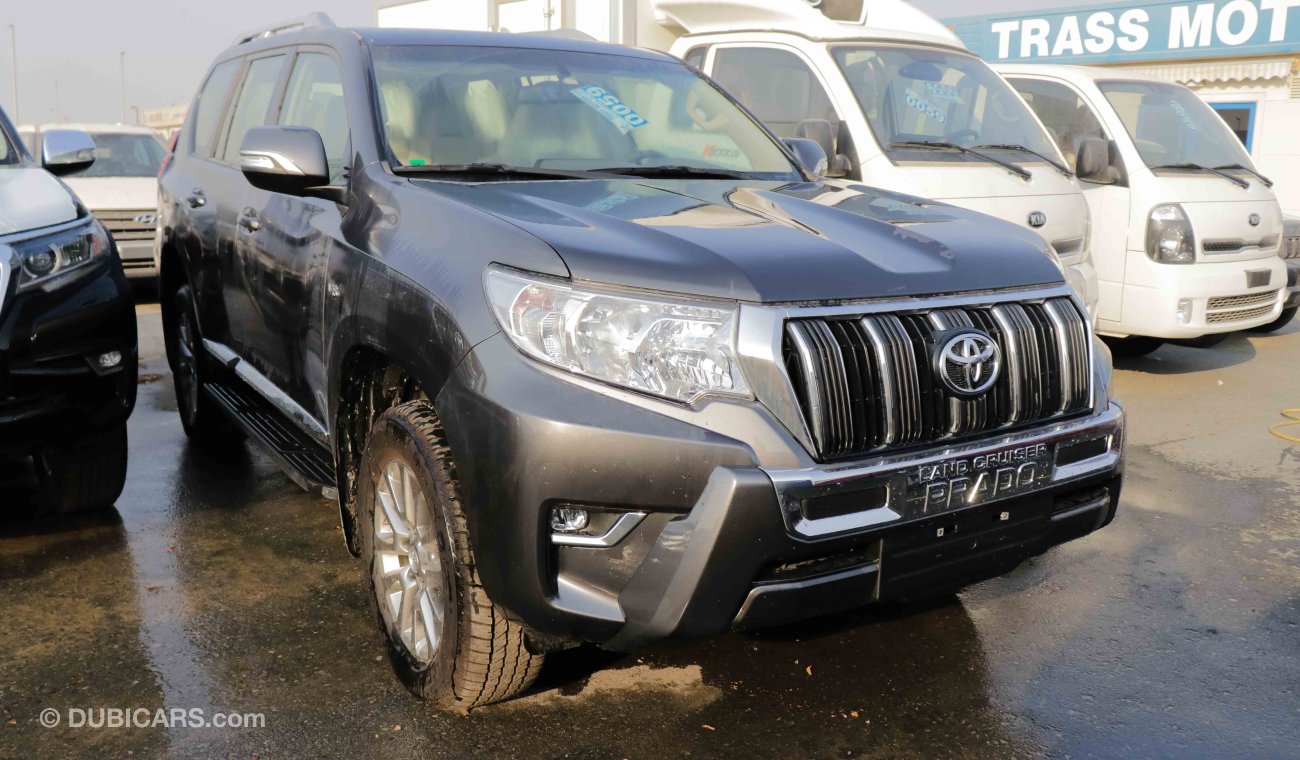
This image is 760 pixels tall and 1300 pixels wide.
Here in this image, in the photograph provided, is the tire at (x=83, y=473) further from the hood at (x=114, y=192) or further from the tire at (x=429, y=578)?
the hood at (x=114, y=192)

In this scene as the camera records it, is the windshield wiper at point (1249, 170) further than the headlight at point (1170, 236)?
Yes

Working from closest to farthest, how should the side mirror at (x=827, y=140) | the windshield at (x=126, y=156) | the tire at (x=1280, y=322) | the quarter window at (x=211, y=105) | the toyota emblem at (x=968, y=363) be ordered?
the toyota emblem at (x=968, y=363), the quarter window at (x=211, y=105), the side mirror at (x=827, y=140), the tire at (x=1280, y=322), the windshield at (x=126, y=156)

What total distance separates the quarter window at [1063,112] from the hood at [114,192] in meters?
7.55

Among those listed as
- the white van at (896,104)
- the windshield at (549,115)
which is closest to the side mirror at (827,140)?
the white van at (896,104)

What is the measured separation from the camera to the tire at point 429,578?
2627 millimetres

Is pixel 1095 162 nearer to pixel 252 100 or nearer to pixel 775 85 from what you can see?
pixel 775 85

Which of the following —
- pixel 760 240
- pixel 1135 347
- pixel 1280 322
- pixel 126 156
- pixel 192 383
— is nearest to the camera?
pixel 760 240

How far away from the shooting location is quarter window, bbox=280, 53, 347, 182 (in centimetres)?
366

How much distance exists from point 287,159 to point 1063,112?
6.40 meters

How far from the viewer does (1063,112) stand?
813 cm

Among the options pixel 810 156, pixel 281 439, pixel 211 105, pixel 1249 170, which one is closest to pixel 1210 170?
pixel 1249 170

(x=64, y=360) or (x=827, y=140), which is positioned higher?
(x=827, y=140)

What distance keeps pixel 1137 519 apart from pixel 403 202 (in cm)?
320
